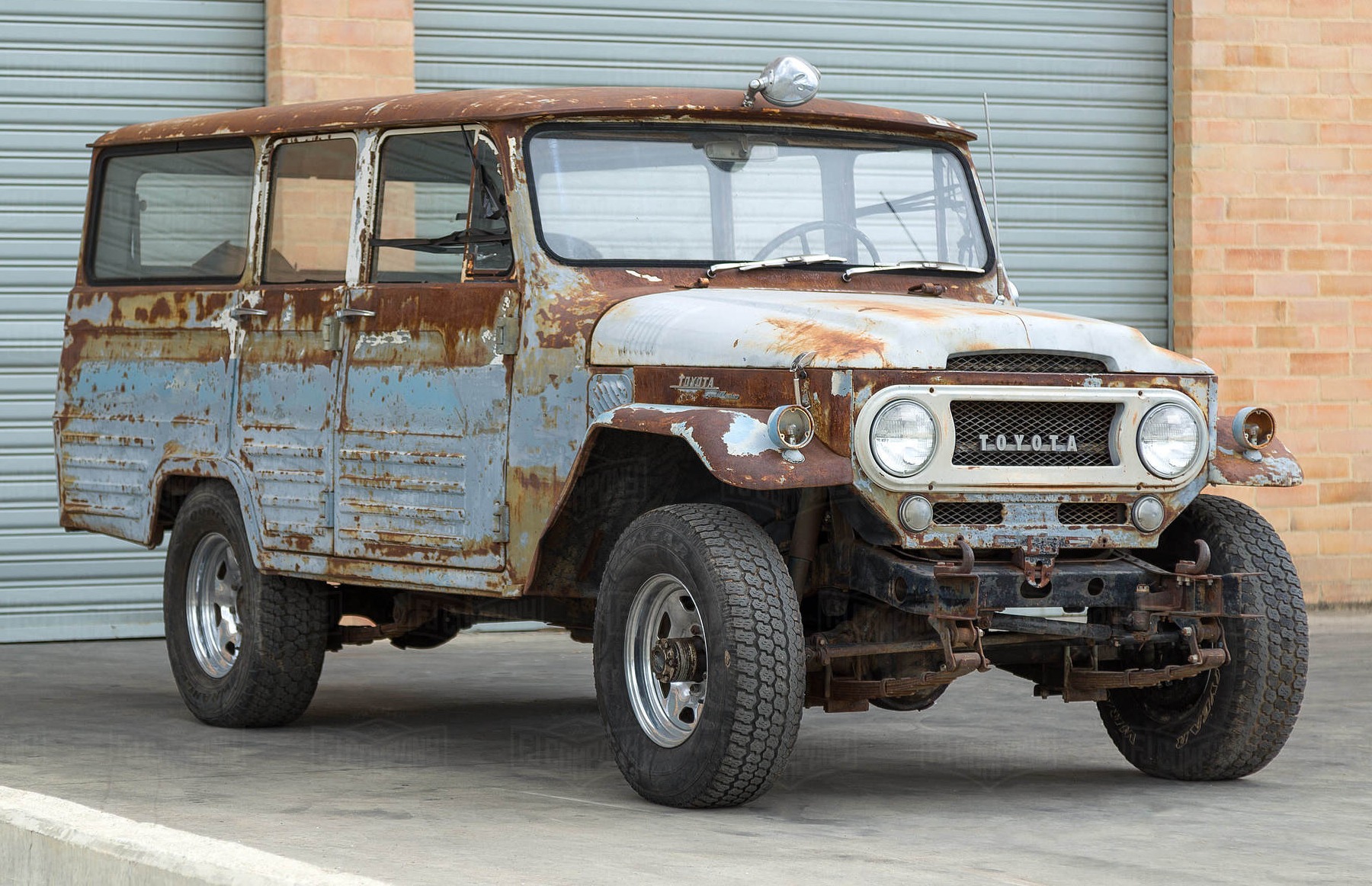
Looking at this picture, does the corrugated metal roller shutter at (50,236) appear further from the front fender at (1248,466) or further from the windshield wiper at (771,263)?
the front fender at (1248,466)

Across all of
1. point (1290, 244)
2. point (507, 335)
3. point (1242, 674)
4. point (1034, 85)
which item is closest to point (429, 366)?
point (507, 335)

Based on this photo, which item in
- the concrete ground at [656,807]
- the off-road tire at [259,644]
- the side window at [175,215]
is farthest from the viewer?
the side window at [175,215]

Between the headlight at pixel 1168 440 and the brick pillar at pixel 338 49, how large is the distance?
244 inches

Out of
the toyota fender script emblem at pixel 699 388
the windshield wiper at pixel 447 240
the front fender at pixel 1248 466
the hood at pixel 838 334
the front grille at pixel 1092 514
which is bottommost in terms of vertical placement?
the front grille at pixel 1092 514

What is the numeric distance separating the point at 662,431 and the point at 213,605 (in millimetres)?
3036

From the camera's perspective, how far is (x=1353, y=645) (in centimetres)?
1175

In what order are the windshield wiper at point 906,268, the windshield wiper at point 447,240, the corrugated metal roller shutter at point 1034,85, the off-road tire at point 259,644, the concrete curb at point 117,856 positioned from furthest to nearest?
the corrugated metal roller shutter at point 1034,85 < the off-road tire at point 259,644 < the windshield wiper at point 906,268 < the windshield wiper at point 447,240 < the concrete curb at point 117,856

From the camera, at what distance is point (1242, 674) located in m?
6.80

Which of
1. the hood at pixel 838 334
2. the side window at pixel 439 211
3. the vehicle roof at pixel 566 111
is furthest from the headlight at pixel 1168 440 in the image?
the side window at pixel 439 211

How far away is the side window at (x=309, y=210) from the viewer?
321 inches

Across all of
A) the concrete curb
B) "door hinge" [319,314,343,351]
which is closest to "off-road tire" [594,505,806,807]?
the concrete curb

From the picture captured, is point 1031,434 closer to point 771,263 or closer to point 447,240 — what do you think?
point 771,263

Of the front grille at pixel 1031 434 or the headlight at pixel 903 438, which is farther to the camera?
the front grille at pixel 1031 434

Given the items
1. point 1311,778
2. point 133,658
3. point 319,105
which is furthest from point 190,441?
point 1311,778
